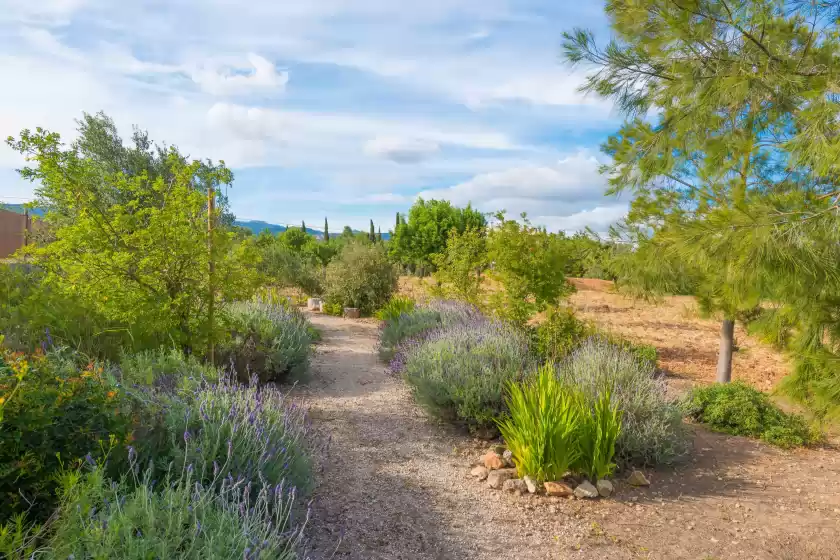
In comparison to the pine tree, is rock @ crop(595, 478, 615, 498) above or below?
below

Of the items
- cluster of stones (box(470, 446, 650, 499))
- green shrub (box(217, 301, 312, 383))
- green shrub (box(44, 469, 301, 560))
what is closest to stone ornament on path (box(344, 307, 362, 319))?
green shrub (box(217, 301, 312, 383))

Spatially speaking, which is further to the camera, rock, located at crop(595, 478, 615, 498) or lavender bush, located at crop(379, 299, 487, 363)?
lavender bush, located at crop(379, 299, 487, 363)

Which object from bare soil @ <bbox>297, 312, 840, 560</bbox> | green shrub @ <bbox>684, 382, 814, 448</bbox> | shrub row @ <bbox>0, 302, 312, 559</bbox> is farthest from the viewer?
green shrub @ <bbox>684, 382, 814, 448</bbox>

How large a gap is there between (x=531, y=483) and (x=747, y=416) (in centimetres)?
321

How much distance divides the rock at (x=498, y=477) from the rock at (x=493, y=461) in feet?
0.44

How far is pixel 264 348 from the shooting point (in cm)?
646

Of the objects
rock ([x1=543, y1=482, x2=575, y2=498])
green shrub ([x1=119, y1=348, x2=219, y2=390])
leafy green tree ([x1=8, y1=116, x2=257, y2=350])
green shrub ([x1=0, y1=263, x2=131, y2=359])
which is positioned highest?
leafy green tree ([x1=8, y1=116, x2=257, y2=350])

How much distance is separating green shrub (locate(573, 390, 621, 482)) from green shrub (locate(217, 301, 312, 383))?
3728 millimetres

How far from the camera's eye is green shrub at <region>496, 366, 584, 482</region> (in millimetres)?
3852

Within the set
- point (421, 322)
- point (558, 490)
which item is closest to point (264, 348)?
point (421, 322)

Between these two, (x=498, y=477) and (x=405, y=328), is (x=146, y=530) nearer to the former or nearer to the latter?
(x=498, y=477)

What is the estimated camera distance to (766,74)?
4395 mm

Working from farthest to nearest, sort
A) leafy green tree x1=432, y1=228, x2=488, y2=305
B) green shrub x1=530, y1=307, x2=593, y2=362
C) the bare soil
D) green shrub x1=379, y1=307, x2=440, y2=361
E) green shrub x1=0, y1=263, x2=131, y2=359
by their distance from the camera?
1. leafy green tree x1=432, y1=228, x2=488, y2=305
2. green shrub x1=379, y1=307, x2=440, y2=361
3. green shrub x1=530, y1=307, x2=593, y2=362
4. green shrub x1=0, y1=263, x2=131, y2=359
5. the bare soil

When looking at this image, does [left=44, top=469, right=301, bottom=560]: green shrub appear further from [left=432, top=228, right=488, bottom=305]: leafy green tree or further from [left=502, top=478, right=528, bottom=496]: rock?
[left=432, top=228, right=488, bottom=305]: leafy green tree
